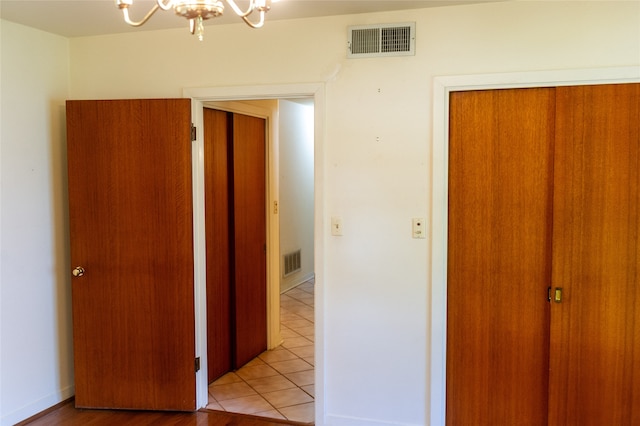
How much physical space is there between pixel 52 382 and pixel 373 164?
248 centimetres

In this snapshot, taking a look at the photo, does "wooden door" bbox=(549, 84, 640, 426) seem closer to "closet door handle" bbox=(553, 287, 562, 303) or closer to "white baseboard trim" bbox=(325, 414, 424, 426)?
"closet door handle" bbox=(553, 287, 562, 303)

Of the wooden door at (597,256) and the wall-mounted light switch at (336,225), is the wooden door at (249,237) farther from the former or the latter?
the wooden door at (597,256)

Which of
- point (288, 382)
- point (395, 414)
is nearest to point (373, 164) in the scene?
point (395, 414)

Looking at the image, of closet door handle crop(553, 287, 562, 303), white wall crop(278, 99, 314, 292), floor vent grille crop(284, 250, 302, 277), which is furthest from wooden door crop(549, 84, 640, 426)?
floor vent grille crop(284, 250, 302, 277)

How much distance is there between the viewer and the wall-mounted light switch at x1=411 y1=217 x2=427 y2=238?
279 centimetres

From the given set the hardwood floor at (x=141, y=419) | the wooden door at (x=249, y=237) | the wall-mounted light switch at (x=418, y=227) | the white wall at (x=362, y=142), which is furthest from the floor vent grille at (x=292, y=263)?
the wall-mounted light switch at (x=418, y=227)

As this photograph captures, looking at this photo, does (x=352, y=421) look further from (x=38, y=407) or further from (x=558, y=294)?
(x=38, y=407)

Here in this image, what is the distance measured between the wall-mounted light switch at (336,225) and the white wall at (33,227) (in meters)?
1.81

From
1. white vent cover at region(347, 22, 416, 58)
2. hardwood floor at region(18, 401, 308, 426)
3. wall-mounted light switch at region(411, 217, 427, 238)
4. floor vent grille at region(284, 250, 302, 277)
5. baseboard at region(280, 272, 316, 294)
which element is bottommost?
hardwood floor at region(18, 401, 308, 426)

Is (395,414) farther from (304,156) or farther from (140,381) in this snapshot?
(304,156)

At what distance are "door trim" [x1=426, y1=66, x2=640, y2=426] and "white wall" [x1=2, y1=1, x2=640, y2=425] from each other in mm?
44

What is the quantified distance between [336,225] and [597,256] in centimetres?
135

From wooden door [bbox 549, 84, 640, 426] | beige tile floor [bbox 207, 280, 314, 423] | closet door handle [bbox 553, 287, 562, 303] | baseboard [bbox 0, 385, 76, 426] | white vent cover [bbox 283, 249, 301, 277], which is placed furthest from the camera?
white vent cover [bbox 283, 249, 301, 277]

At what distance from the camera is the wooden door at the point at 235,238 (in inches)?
144
